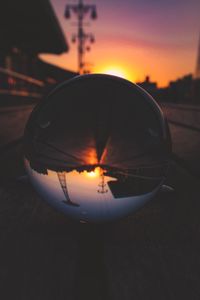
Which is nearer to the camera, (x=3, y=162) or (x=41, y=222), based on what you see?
(x=41, y=222)

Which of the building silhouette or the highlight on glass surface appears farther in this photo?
the building silhouette

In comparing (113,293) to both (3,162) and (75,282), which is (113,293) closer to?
(75,282)

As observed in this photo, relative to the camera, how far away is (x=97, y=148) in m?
1.78

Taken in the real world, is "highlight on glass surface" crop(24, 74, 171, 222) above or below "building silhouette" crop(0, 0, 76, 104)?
below

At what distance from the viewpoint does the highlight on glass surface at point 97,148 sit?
166cm

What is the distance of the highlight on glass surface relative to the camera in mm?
1659

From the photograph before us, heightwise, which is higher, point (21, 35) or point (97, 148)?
point (21, 35)

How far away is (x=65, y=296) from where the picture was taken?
1.36 metres

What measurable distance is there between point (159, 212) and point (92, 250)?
0.86m

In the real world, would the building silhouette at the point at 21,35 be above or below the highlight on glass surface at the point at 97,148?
above

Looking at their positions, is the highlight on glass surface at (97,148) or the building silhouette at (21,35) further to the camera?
the building silhouette at (21,35)

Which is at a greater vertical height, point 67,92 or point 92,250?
point 67,92

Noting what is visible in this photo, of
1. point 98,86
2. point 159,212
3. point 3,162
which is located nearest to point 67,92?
point 98,86

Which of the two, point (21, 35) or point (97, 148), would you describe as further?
point (21, 35)
